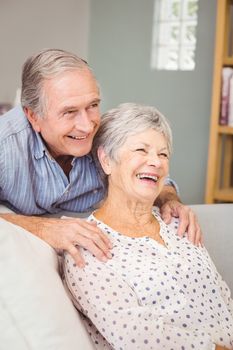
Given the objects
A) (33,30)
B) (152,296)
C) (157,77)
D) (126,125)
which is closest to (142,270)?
(152,296)

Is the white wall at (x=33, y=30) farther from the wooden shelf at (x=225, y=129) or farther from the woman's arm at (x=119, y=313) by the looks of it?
the woman's arm at (x=119, y=313)

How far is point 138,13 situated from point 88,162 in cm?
219

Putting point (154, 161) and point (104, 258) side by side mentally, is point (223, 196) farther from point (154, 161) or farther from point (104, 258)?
point (104, 258)

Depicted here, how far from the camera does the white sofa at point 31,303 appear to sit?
1.17m

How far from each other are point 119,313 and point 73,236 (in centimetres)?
23

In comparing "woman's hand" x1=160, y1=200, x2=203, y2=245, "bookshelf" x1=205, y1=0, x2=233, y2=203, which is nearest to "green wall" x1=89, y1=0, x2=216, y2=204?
"bookshelf" x1=205, y1=0, x2=233, y2=203

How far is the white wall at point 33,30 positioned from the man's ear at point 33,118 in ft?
7.16

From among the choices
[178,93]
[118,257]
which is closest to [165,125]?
[118,257]

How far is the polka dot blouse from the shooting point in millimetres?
1290

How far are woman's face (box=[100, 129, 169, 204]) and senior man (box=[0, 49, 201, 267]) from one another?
0.43 ft

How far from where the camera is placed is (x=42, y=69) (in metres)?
1.59

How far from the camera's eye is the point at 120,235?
4.93ft

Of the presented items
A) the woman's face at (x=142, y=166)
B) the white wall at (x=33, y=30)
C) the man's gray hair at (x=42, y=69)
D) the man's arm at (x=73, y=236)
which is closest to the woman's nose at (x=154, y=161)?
the woman's face at (x=142, y=166)

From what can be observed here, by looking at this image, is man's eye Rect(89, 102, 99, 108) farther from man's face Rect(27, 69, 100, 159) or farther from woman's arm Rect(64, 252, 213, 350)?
woman's arm Rect(64, 252, 213, 350)
